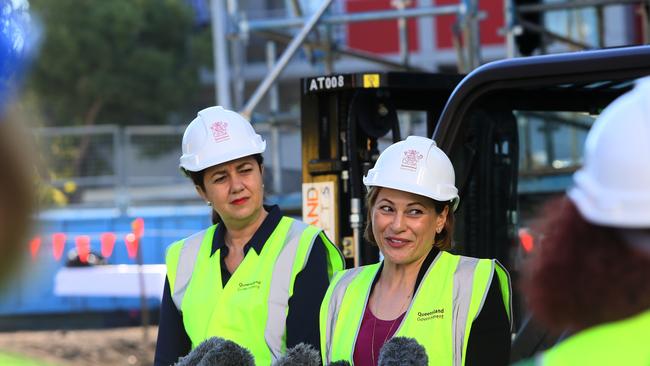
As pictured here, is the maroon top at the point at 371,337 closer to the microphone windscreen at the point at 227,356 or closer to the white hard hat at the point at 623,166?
the microphone windscreen at the point at 227,356

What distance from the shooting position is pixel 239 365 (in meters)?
3.40

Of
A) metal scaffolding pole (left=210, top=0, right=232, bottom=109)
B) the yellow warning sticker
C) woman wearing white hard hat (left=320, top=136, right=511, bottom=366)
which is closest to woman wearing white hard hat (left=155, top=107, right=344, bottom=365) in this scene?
woman wearing white hard hat (left=320, top=136, right=511, bottom=366)

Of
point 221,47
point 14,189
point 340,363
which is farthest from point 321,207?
point 221,47

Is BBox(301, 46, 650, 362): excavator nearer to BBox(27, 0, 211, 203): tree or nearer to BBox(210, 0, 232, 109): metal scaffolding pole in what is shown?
BBox(210, 0, 232, 109): metal scaffolding pole

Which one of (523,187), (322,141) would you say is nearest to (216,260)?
(322,141)

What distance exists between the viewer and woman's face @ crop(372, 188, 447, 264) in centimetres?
383

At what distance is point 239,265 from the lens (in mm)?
3977

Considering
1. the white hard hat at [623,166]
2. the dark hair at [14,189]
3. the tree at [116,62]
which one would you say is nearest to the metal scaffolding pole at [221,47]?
the white hard hat at [623,166]

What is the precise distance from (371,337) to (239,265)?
574 mm

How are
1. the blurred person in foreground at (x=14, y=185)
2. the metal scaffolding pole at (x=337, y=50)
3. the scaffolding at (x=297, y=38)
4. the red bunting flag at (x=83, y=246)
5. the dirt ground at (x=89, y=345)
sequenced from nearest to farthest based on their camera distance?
the blurred person in foreground at (x=14, y=185) → the scaffolding at (x=297, y=38) → the metal scaffolding pole at (x=337, y=50) → the dirt ground at (x=89, y=345) → the red bunting flag at (x=83, y=246)

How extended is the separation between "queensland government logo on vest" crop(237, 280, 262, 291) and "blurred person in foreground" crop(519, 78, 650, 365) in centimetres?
227

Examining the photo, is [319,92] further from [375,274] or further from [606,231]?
[606,231]

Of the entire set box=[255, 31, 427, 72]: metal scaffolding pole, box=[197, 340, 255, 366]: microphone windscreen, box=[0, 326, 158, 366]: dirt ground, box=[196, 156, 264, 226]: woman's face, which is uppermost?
box=[255, 31, 427, 72]: metal scaffolding pole

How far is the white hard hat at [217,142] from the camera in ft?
13.3
